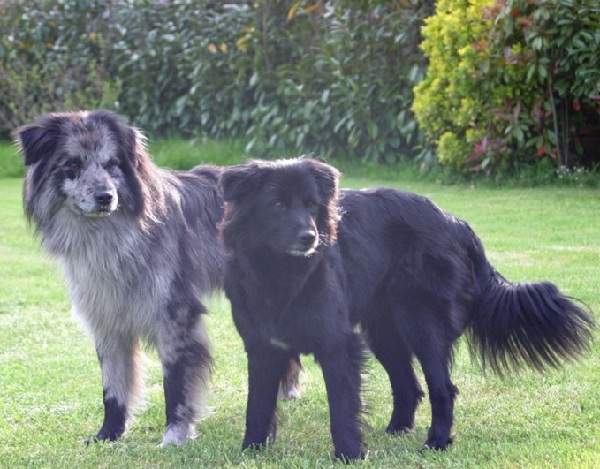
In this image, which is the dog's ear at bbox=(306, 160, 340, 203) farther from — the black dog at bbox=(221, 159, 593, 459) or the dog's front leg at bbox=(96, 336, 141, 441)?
the dog's front leg at bbox=(96, 336, 141, 441)

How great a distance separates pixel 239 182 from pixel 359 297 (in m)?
0.80

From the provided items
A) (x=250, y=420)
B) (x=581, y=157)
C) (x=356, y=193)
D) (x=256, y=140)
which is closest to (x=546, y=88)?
(x=581, y=157)

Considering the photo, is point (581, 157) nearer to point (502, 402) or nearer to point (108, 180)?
point (502, 402)

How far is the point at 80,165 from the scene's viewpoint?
4.69 metres

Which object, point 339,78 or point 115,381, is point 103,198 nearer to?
point 115,381

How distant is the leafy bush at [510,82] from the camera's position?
10.3m

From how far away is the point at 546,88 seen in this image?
10.9m

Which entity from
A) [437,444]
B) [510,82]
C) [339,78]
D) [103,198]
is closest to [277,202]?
[103,198]

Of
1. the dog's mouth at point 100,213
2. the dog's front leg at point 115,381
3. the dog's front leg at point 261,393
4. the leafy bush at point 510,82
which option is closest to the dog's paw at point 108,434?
the dog's front leg at point 115,381

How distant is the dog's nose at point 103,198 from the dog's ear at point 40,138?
338 millimetres

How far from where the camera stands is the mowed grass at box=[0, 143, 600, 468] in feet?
14.3

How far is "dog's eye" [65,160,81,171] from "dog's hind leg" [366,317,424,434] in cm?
161

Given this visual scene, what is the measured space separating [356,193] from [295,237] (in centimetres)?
74

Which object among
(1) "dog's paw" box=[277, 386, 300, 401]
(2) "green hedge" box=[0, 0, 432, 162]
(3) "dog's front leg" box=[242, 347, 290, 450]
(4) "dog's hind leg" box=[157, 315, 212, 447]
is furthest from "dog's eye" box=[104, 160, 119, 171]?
(2) "green hedge" box=[0, 0, 432, 162]
